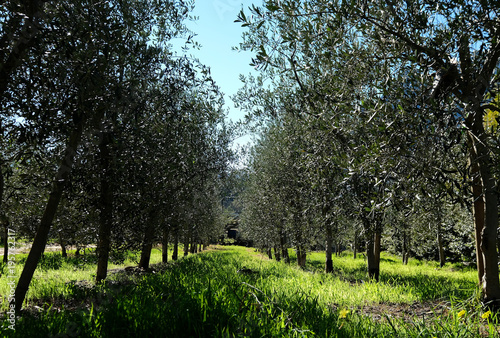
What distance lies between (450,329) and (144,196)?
314 inches

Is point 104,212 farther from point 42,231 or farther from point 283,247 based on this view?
point 283,247

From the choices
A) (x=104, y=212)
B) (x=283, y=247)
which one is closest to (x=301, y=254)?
(x=283, y=247)

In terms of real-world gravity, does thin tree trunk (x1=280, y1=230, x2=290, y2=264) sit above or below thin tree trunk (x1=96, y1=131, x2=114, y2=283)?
below

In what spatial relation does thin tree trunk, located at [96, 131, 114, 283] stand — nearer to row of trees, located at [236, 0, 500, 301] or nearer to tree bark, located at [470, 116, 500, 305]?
row of trees, located at [236, 0, 500, 301]

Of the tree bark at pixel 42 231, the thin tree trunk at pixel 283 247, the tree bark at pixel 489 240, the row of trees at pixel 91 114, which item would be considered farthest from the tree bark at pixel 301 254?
the tree bark at pixel 42 231

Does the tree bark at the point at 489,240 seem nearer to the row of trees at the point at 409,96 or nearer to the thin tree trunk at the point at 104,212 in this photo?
the row of trees at the point at 409,96

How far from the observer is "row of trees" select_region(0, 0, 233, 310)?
4.66m

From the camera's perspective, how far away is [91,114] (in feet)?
19.7

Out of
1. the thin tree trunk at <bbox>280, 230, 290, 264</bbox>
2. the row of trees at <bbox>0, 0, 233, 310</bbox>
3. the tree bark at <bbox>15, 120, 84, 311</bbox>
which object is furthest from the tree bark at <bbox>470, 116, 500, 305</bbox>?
the thin tree trunk at <bbox>280, 230, 290, 264</bbox>

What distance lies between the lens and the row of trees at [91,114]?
15.3ft

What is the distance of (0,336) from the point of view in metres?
3.74

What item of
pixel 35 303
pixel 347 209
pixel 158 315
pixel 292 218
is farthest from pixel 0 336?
pixel 292 218

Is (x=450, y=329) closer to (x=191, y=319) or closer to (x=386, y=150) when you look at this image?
(x=386, y=150)

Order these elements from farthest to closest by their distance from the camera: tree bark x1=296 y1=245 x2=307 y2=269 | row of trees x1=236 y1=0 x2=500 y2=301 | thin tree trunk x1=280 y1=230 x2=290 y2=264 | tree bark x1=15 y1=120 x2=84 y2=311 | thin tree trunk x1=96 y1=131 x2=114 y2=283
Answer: thin tree trunk x1=280 y1=230 x2=290 y2=264
tree bark x1=296 y1=245 x2=307 y2=269
thin tree trunk x1=96 y1=131 x2=114 y2=283
tree bark x1=15 y1=120 x2=84 y2=311
row of trees x1=236 y1=0 x2=500 y2=301
